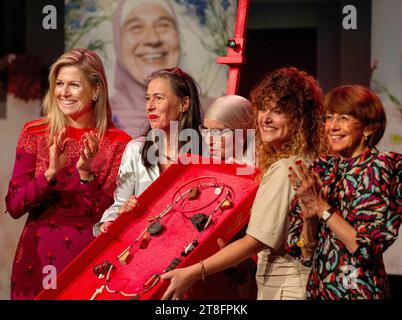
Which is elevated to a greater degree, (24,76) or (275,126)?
(24,76)

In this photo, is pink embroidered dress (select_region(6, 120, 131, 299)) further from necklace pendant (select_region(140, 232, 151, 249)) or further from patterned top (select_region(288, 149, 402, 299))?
patterned top (select_region(288, 149, 402, 299))

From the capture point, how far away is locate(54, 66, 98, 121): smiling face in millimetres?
3156

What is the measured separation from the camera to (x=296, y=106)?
2631mm

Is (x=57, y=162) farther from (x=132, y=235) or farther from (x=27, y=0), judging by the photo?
(x=27, y=0)

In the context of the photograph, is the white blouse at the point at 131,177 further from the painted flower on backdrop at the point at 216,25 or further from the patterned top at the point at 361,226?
the painted flower on backdrop at the point at 216,25

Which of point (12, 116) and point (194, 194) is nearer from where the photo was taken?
point (194, 194)

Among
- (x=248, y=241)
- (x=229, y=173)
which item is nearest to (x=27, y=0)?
(x=229, y=173)

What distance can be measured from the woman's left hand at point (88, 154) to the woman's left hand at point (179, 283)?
0.57m

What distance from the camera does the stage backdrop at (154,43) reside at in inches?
160

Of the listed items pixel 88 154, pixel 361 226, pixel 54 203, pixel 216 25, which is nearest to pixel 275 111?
pixel 361 226

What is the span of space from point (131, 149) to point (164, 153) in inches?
5.0

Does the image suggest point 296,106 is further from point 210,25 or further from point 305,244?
point 210,25

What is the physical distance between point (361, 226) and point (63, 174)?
125 cm

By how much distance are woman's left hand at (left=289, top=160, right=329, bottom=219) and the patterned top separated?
60mm
